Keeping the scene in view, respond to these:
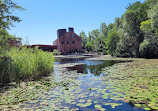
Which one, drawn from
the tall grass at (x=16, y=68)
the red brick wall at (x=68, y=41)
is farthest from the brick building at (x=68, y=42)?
the tall grass at (x=16, y=68)

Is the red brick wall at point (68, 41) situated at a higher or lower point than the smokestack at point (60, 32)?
lower

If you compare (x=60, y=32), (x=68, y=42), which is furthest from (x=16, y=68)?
(x=60, y=32)

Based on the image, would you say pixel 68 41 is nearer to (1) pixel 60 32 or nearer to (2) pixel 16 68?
(1) pixel 60 32

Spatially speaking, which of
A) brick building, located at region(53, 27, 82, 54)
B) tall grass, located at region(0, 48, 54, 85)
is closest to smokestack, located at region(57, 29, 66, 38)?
brick building, located at region(53, 27, 82, 54)

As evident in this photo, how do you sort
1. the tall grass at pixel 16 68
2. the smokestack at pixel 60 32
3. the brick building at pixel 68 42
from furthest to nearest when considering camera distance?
the smokestack at pixel 60 32 < the brick building at pixel 68 42 < the tall grass at pixel 16 68

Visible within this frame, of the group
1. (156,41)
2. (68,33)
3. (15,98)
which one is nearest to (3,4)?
(15,98)

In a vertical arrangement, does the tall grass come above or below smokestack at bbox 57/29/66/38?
below

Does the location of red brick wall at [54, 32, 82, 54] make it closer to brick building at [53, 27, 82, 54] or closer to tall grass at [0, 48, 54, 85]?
brick building at [53, 27, 82, 54]

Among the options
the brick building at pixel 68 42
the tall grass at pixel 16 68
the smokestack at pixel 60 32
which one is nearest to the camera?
the tall grass at pixel 16 68

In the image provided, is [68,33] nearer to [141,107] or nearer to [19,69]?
[19,69]

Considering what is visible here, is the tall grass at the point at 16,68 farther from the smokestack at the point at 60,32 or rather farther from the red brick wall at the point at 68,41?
the smokestack at the point at 60,32

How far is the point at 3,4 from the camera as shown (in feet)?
26.0

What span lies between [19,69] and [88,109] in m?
5.30

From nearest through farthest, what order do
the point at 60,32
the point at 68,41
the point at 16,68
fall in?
the point at 16,68 → the point at 68,41 → the point at 60,32
